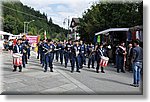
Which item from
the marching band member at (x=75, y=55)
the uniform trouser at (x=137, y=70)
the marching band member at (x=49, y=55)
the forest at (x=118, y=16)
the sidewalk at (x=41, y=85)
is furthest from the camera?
the forest at (x=118, y=16)

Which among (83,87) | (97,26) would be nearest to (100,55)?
(83,87)

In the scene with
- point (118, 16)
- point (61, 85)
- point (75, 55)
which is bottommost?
point (61, 85)

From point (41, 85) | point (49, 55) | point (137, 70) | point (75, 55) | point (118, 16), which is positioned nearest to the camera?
point (41, 85)

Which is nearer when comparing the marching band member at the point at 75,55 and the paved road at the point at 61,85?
the paved road at the point at 61,85

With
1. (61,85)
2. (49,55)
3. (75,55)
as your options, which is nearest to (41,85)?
(61,85)

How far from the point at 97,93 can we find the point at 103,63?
13.9ft

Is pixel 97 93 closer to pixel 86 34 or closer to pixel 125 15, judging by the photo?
pixel 125 15

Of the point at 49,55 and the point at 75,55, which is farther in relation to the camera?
the point at 75,55

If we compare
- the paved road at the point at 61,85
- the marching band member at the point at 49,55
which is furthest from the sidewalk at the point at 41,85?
the marching band member at the point at 49,55

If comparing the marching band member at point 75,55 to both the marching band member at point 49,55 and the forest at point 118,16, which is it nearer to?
the marching band member at point 49,55

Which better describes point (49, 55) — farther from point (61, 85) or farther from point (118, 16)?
point (118, 16)

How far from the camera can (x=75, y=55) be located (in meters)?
11.7

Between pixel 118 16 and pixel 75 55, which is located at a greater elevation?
pixel 118 16

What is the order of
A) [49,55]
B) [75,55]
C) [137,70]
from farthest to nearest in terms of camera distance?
[75,55] < [49,55] < [137,70]
